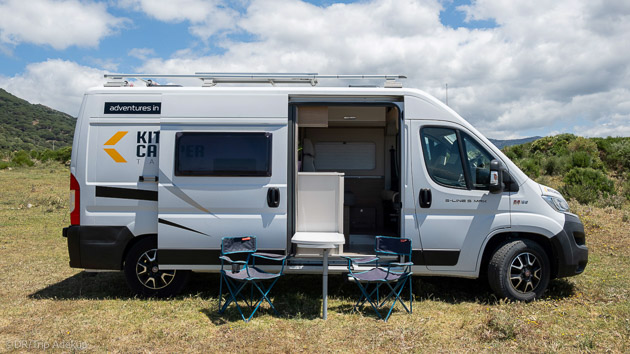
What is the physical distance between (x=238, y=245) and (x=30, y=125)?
77.4m

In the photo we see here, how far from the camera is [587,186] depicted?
14.3 meters

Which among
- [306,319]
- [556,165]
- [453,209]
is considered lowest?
[306,319]

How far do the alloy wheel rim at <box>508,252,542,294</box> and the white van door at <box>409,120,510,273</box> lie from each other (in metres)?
0.44

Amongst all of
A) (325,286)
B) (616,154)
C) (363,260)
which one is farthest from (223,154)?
(616,154)

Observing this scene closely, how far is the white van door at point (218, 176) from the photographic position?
18.2 feet

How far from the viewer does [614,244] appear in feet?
29.7

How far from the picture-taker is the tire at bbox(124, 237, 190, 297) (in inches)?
227

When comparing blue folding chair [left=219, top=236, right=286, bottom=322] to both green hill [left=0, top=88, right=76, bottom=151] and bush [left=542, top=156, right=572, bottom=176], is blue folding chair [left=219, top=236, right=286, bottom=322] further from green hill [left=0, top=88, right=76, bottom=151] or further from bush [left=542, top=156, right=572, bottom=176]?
green hill [left=0, top=88, right=76, bottom=151]

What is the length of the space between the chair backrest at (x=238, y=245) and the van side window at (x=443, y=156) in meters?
2.26

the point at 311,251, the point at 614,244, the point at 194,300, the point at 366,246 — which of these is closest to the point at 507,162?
the point at 366,246

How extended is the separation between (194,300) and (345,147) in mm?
3988

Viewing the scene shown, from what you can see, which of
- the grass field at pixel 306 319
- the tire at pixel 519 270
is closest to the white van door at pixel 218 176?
the grass field at pixel 306 319

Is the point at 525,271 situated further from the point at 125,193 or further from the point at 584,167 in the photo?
the point at 584,167

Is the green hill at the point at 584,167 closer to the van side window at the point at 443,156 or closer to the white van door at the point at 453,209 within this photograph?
the white van door at the point at 453,209
